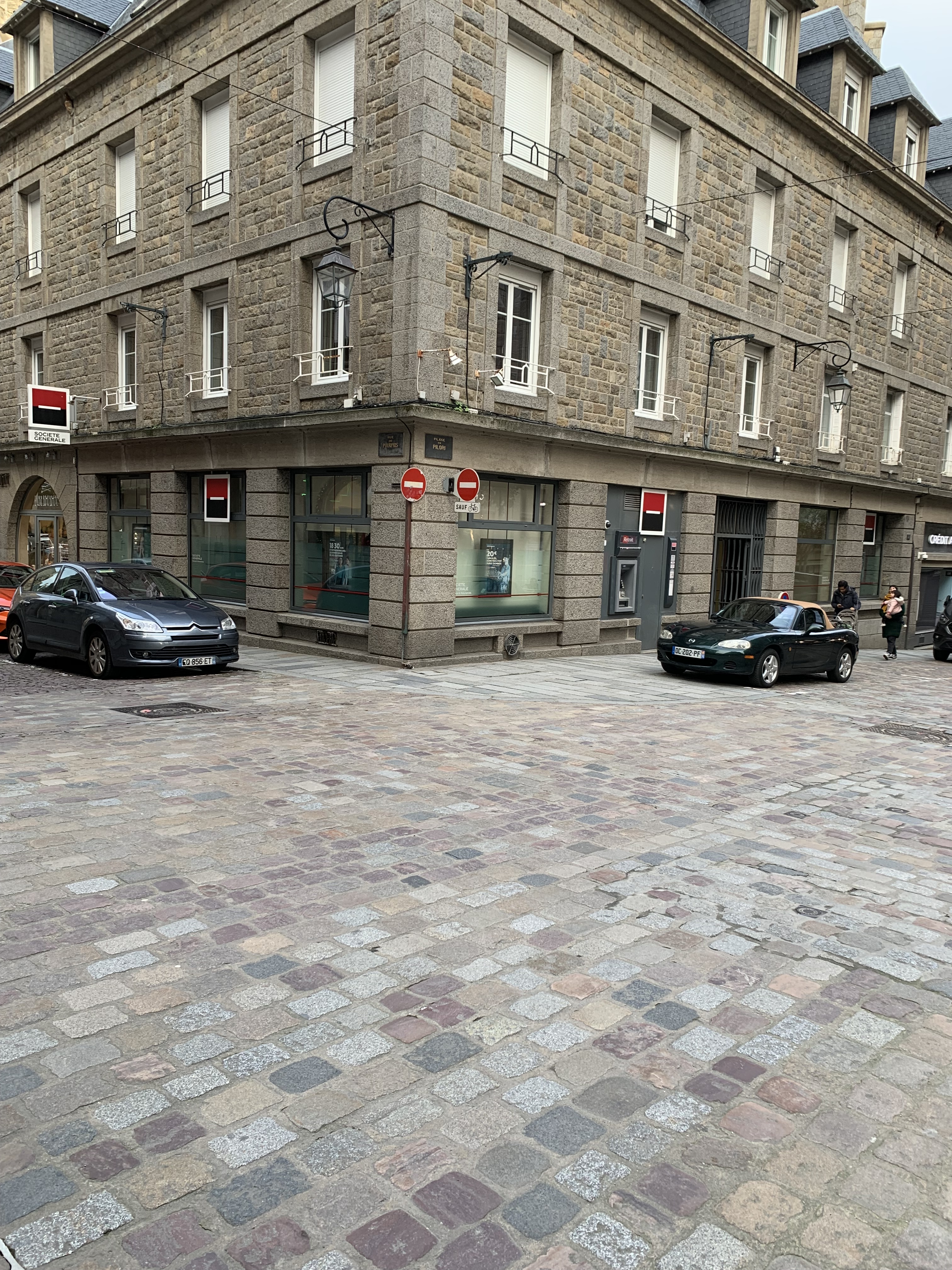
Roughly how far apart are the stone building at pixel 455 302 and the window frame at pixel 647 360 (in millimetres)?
103

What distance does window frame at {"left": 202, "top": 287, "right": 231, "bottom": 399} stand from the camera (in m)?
17.9

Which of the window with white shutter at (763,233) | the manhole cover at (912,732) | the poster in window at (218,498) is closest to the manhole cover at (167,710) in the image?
the manhole cover at (912,732)

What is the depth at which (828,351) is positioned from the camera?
2348 cm

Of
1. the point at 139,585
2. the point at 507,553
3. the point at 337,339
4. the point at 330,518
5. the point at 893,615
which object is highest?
the point at 337,339

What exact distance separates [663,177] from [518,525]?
7.82 metres

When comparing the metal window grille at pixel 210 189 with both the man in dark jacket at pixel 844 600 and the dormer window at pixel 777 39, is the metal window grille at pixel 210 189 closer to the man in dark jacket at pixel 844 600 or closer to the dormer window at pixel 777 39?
the dormer window at pixel 777 39

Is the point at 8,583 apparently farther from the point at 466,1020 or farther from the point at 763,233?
the point at 763,233

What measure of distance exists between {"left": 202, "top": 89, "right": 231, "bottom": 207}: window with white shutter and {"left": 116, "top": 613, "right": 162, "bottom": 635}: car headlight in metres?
9.10

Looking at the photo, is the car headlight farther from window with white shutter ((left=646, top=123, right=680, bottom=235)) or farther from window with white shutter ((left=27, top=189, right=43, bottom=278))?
window with white shutter ((left=27, top=189, right=43, bottom=278))

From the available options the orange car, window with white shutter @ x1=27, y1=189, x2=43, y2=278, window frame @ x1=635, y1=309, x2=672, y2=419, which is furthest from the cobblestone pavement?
window with white shutter @ x1=27, y1=189, x2=43, y2=278

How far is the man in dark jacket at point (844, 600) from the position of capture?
23.9 metres

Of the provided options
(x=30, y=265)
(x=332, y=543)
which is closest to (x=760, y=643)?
(x=332, y=543)

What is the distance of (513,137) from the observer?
15023 millimetres

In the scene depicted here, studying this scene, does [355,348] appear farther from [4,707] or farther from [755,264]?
[755,264]
